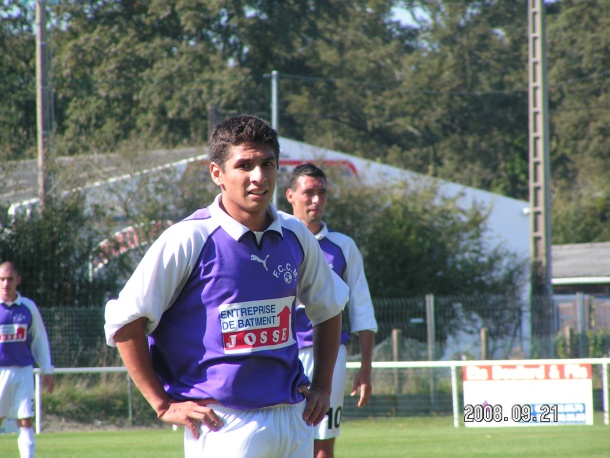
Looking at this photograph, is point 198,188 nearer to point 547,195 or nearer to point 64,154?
point 547,195

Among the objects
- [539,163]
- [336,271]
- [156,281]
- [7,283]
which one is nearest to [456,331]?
[539,163]

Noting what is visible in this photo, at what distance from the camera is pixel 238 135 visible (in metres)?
3.78

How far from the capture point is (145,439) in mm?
15133

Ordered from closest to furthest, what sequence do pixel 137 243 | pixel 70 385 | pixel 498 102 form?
pixel 70 385
pixel 137 243
pixel 498 102

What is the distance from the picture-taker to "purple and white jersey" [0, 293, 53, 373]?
37.2ft

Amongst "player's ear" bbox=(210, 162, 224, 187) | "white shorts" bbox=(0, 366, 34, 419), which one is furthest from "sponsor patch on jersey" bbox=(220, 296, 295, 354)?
"white shorts" bbox=(0, 366, 34, 419)

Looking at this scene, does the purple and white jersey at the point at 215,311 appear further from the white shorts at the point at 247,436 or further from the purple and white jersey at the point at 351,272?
the purple and white jersey at the point at 351,272

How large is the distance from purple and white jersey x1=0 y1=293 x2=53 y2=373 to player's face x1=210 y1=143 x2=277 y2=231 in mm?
8091

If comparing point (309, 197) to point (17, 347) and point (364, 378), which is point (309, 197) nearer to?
point (364, 378)

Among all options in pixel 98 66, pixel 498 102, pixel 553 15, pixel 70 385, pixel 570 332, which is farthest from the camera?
pixel 553 15

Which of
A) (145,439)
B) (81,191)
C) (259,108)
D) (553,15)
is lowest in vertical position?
(145,439)

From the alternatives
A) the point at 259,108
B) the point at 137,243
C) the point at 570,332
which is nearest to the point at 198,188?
the point at 137,243

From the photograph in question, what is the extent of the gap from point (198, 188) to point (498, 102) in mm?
28479
